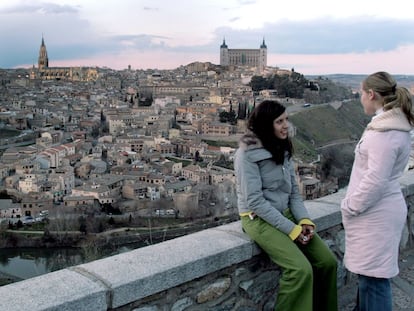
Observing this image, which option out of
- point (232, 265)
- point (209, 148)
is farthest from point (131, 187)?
point (232, 265)

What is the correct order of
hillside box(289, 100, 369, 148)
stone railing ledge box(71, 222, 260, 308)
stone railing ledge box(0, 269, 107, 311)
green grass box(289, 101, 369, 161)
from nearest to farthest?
stone railing ledge box(0, 269, 107, 311) < stone railing ledge box(71, 222, 260, 308) < green grass box(289, 101, 369, 161) < hillside box(289, 100, 369, 148)

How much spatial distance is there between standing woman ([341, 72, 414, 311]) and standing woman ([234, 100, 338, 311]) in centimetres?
14

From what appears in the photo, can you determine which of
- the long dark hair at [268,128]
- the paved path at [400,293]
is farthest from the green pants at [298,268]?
the paved path at [400,293]

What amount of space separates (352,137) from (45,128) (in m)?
26.3

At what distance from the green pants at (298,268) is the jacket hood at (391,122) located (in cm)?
49

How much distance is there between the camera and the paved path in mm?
2277

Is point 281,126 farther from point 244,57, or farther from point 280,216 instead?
point 244,57

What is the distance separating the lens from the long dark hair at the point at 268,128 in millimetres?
1860

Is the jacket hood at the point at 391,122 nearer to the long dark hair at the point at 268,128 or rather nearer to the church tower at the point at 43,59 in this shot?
the long dark hair at the point at 268,128

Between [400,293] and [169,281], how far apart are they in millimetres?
1319

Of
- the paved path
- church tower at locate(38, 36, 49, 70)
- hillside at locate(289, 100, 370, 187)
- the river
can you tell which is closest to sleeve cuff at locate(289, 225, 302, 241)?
the paved path

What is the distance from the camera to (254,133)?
6.16 ft

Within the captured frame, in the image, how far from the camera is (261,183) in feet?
5.99

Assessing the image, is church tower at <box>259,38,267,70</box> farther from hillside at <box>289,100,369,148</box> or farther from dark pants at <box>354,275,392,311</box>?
dark pants at <box>354,275,392,311</box>
